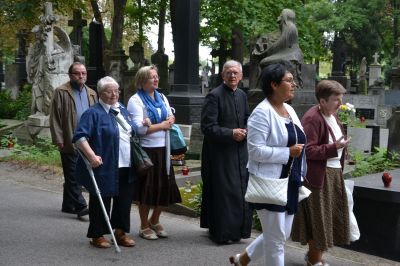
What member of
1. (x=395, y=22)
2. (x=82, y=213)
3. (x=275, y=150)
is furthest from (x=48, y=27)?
(x=395, y=22)

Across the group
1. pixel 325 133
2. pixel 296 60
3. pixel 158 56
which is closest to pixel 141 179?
pixel 325 133

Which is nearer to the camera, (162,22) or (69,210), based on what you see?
(69,210)

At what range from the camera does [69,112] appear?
7176 mm

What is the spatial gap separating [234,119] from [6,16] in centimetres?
2154

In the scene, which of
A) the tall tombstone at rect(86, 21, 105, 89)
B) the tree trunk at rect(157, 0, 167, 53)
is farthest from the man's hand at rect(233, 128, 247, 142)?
the tree trunk at rect(157, 0, 167, 53)

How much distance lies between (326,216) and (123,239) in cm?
223

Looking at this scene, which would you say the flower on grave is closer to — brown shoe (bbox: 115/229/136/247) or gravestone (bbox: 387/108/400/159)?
gravestone (bbox: 387/108/400/159)

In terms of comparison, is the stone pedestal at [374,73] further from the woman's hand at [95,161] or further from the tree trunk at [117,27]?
the woman's hand at [95,161]

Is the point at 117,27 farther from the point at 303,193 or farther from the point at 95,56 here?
the point at 303,193

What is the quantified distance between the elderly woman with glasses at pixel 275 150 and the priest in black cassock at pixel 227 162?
164 centimetres

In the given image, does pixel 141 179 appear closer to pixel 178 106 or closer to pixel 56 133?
pixel 56 133

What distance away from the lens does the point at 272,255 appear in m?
4.28

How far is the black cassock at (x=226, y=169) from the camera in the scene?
6035mm

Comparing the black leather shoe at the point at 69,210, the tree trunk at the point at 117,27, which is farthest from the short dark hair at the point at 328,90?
the tree trunk at the point at 117,27
